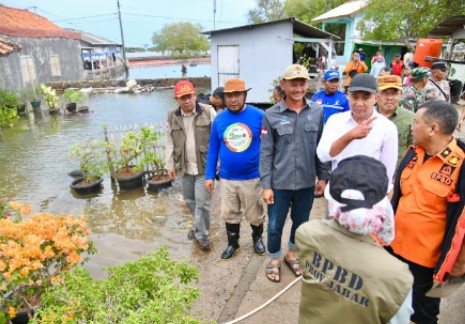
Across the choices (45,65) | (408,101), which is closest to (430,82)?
(408,101)

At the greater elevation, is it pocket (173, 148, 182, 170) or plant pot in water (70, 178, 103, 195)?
pocket (173, 148, 182, 170)

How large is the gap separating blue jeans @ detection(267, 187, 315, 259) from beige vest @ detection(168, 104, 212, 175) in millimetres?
1199

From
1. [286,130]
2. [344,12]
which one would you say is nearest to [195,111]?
[286,130]

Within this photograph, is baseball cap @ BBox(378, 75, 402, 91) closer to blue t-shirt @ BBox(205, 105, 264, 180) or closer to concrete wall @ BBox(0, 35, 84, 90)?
blue t-shirt @ BBox(205, 105, 264, 180)

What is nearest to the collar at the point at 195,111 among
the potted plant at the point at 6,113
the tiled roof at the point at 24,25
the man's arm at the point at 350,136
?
the man's arm at the point at 350,136

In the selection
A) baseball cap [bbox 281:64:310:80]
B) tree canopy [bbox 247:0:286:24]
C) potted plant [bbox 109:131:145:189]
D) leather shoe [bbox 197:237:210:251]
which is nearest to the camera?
baseball cap [bbox 281:64:310:80]

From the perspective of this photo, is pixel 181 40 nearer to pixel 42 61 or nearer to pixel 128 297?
pixel 42 61

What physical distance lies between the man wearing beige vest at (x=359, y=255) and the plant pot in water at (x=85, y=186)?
613cm

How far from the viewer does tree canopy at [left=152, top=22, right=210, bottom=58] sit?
169 ft

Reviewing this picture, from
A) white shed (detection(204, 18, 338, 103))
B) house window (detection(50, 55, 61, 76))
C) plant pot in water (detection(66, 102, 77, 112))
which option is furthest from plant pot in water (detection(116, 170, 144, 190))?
house window (detection(50, 55, 61, 76))

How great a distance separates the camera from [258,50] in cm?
1434

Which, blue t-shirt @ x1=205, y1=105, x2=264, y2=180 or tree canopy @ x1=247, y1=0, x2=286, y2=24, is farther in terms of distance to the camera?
tree canopy @ x1=247, y1=0, x2=286, y2=24

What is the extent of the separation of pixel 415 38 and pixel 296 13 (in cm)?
1495

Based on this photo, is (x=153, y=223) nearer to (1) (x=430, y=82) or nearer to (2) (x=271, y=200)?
(2) (x=271, y=200)
